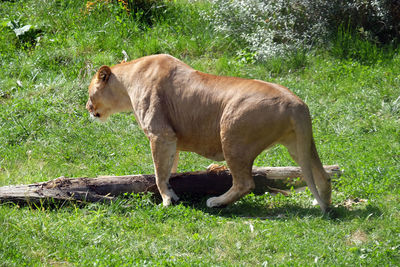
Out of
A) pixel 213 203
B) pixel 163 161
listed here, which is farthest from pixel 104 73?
pixel 213 203

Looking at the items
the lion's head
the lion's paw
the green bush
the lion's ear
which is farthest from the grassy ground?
the lion's ear

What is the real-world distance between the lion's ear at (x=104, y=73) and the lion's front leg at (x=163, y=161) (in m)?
1.15

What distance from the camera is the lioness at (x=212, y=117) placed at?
6.52m

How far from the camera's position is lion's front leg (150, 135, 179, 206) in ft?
23.0

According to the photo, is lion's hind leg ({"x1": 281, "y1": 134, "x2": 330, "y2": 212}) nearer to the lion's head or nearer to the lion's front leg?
the lion's front leg

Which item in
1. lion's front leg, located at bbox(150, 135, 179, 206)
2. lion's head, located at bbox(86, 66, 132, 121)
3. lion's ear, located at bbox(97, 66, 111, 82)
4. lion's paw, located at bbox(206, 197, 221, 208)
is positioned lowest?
lion's paw, located at bbox(206, 197, 221, 208)

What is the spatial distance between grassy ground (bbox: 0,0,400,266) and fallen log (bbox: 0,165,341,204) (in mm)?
161

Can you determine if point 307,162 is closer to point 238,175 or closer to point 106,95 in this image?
point 238,175

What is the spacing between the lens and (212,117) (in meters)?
6.98

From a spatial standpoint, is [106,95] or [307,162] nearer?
[307,162]

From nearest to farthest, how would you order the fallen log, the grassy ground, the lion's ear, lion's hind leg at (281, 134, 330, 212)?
the grassy ground
lion's hind leg at (281, 134, 330, 212)
the fallen log
the lion's ear

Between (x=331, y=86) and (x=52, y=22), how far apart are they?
232 inches

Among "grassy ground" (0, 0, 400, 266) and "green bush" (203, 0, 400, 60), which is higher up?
"green bush" (203, 0, 400, 60)

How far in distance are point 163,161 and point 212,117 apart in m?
0.74
